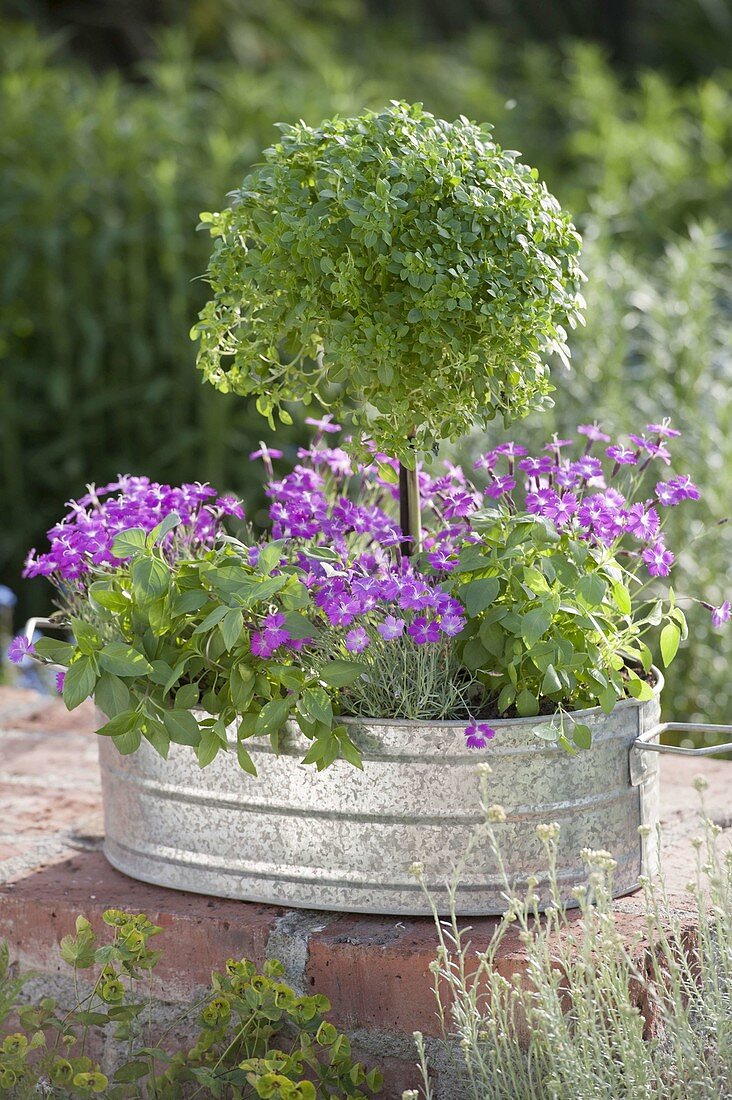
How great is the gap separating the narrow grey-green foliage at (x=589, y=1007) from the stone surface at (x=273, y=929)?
1.8 inches

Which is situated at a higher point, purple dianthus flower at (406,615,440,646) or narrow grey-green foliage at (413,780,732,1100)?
purple dianthus flower at (406,615,440,646)

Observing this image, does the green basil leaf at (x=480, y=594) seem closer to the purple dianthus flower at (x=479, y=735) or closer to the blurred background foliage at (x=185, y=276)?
the purple dianthus flower at (x=479, y=735)

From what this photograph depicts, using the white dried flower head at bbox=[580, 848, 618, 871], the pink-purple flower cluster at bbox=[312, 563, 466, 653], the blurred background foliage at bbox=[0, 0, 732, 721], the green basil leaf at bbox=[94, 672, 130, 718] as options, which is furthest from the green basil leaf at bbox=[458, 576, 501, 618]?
the blurred background foliage at bbox=[0, 0, 732, 721]

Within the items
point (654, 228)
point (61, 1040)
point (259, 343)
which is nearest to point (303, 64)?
point (654, 228)

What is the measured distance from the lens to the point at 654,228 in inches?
163

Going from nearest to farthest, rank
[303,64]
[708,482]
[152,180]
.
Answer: [708,482], [152,180], [303,64]

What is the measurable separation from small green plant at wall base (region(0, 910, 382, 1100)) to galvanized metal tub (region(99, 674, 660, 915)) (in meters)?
0.12

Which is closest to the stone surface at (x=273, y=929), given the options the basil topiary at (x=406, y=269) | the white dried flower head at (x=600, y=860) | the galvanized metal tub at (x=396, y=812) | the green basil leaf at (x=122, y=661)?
the galvanized metal tub at (x=396, y=812)

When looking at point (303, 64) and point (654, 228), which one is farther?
point (303, 64)

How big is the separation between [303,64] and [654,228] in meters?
2.91

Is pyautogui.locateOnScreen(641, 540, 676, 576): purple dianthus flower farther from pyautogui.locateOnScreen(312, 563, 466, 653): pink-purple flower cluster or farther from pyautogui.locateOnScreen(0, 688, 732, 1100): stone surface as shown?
pyautogui.locateOnScreen(0, 688, 732, 1100): stone surface

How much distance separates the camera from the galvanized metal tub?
5.00ft

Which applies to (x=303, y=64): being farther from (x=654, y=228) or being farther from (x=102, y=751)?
(x=102, y=751)

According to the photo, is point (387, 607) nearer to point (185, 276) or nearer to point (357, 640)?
point (357, 640)
